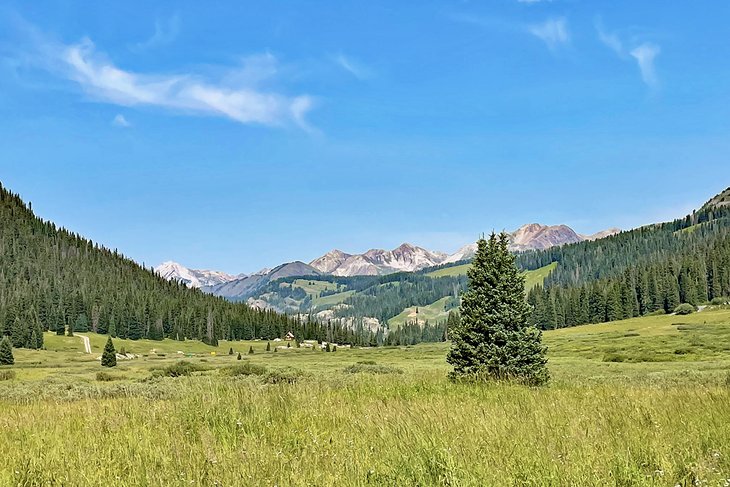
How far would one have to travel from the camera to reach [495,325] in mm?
23062

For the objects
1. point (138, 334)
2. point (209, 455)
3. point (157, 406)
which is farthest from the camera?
point (138, 334)

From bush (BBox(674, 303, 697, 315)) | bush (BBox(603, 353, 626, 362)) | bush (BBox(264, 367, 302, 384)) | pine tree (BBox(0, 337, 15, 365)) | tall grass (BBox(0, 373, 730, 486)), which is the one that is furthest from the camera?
bush (BBox(674, 303, 697, 315))

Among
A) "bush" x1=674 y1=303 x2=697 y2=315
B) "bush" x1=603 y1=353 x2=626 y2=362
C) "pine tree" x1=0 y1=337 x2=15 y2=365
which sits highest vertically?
"bush" x1=674 y1=303 x2=697 y2=315

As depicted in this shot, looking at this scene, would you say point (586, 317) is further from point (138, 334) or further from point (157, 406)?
point (157, 406)

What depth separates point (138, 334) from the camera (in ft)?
587

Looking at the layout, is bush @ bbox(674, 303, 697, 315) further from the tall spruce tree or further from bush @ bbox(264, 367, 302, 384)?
the tall spruce tree

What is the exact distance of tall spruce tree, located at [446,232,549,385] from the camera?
74.8 feet

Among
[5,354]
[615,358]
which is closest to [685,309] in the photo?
[615,358]

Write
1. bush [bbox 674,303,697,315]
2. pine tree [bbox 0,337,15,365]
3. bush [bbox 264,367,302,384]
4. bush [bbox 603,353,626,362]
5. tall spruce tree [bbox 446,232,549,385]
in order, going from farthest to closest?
bush [bbox 674,303,697,315] → pine tree [bbox 0,337,15,365] → bush [bbox 603,353,626,362] → tall spruce tree [bbox 446,232,549,385] → bush [bbox 264,367,302,384]

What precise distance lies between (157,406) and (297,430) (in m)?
3.29

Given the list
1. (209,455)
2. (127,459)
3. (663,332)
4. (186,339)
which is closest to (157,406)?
(127,459)

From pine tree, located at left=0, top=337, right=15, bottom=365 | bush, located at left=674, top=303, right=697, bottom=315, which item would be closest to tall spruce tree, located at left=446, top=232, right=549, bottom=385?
pine tree, located at left=0, top=337, right=15, bottom=365

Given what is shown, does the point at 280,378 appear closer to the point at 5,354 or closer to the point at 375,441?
the point at 375,441

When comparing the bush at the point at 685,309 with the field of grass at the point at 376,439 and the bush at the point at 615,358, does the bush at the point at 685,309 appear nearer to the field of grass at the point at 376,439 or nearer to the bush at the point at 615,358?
the bush at the point at 615,358
